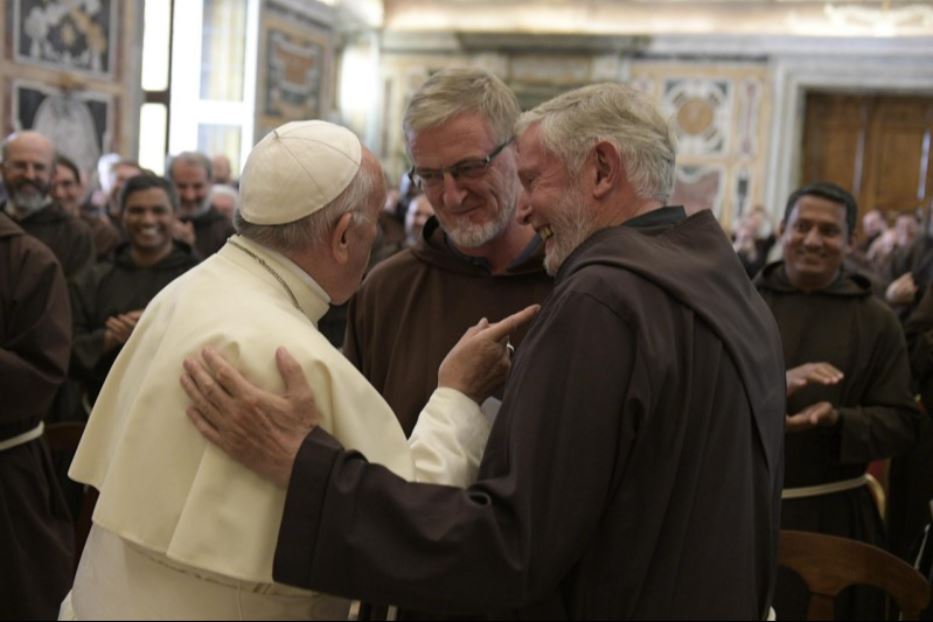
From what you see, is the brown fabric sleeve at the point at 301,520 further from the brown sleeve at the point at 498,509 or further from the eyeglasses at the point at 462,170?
the eyeglasses at the point at 462,170

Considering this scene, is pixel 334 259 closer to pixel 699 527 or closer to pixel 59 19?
pixel 699 527

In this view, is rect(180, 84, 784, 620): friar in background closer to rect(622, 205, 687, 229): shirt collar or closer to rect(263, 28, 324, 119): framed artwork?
rect(622, 205, 687, 229): shirt collar

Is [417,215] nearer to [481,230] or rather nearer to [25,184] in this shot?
[25,184]

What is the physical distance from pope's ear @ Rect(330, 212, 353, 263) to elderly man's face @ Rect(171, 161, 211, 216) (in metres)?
4.96

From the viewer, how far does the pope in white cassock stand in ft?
6.00

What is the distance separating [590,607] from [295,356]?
0.66 meters

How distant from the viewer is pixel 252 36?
1253 centimetres

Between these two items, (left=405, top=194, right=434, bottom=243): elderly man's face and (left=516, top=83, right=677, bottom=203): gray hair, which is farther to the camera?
(left=405, top=194, right=434, bottom=243): elderly man's face

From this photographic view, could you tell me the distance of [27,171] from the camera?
5645 millimetres

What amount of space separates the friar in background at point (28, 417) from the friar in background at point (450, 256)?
1.19 meters

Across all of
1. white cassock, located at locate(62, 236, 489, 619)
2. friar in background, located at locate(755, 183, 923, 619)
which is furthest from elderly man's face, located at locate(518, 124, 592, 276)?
friar in background, located at locate(755, 183, 923, 619)

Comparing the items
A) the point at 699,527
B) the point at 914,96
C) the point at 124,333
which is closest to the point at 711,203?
the point at 914,96

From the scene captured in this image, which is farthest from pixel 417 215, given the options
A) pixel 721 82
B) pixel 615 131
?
pixel 721 82

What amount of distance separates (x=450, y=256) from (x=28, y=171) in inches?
143
